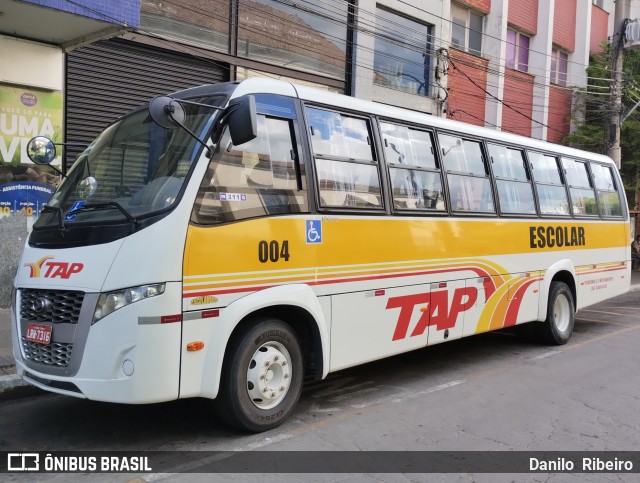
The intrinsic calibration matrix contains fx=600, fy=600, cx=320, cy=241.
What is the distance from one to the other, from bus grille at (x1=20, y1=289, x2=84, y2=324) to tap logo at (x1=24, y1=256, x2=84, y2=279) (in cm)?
12

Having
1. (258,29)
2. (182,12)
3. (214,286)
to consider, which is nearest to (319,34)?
(258,29)

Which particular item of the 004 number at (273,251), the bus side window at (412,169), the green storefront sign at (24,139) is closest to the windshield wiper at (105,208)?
the 004 number at (273,251)

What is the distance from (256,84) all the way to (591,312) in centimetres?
993

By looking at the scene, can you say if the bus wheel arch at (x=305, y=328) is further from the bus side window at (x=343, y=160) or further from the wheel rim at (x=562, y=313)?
the wheel rim at (x=562, y=313)

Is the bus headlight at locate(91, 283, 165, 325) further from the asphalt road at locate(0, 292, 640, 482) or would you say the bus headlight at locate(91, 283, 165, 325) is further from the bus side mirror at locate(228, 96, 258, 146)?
the bus side mirror at locate(228, 96, 258, 146)

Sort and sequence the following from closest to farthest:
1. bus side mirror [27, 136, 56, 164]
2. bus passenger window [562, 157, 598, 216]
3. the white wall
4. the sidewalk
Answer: bus side mirror [27, 136, 56, 164] → the sidewalk → the white wall → bus passenger window [562, 157, 598, 216]

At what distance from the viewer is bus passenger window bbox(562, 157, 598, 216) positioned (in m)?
9.21

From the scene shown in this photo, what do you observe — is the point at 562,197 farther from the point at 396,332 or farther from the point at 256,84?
the point at 256,84

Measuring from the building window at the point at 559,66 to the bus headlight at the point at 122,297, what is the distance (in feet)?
74.8

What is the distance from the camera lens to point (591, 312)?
1231cm

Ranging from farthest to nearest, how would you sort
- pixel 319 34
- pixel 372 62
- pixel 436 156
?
pixel 372 62, pixel 319 34, pixel 436 156

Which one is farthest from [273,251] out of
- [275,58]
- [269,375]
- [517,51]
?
[517,51]

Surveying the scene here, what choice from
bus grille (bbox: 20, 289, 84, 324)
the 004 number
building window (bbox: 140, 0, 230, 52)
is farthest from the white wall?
the 004 number

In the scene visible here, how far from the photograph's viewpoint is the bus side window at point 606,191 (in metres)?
9.98
